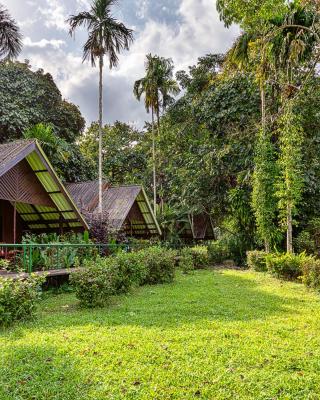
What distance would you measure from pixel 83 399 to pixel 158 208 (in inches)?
963

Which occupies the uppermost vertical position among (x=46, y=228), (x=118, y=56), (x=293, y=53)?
(x=118, y=56)

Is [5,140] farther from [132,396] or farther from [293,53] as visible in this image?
[132,396]

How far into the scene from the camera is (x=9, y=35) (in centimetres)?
1986

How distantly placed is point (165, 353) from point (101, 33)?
1740cm

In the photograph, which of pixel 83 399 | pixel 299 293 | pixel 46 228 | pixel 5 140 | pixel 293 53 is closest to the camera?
pixel 83 399

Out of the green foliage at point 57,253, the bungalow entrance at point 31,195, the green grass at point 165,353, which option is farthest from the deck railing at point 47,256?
the green grass at point 165,353

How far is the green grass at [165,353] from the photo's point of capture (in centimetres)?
417

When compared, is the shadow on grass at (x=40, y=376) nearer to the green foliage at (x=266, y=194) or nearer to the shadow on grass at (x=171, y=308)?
the shadow on grass at (x=171, y=308)

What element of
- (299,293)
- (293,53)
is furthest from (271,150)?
(299,293)

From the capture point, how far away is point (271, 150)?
718 inches

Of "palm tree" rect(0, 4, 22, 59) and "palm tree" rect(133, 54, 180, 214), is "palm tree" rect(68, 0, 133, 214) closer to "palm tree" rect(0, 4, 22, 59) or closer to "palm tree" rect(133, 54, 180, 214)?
"palm tree" rect(0, 4, 22, 59)

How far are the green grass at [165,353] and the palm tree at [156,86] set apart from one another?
20519 mm

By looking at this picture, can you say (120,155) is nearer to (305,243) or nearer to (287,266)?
(305,243)

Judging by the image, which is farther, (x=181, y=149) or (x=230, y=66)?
(x=181, y=149)
